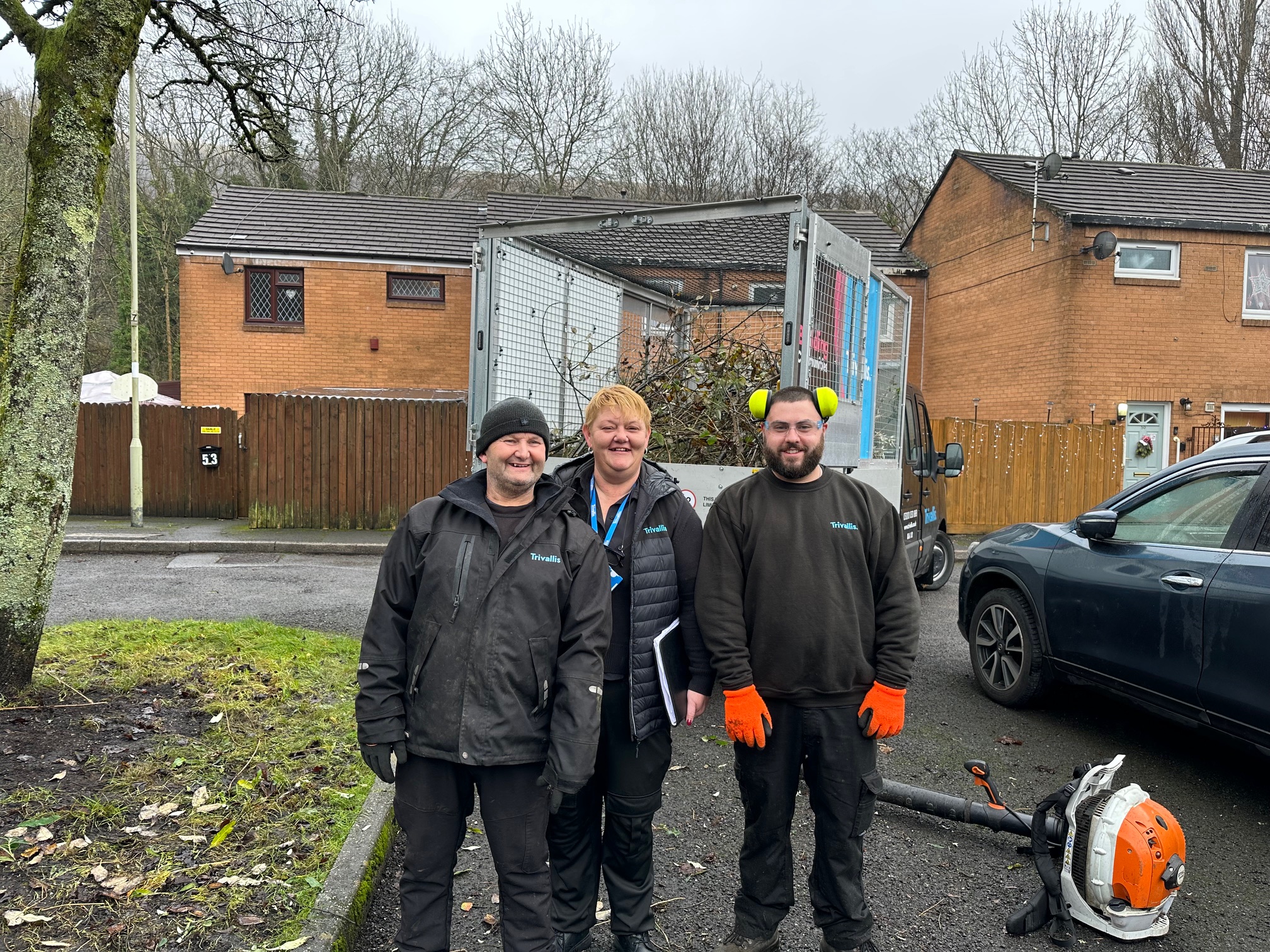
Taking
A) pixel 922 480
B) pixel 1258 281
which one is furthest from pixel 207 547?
pixel 1258 281

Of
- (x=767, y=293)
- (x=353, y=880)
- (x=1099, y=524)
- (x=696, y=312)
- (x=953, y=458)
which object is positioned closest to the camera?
(x=353, y=880)

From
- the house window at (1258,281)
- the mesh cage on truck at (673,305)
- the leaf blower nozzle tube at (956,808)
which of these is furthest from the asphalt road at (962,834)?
the house window at (1258,281)

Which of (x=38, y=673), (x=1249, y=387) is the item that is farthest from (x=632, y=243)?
(x=1249, y=387)

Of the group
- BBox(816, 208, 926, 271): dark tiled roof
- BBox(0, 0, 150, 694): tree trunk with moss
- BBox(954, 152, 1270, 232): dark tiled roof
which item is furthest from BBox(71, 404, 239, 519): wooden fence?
BBox(954, 152, 1270, 232): dark tiled roof

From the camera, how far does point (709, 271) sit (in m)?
6.73

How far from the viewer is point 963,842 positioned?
3906 millimetres

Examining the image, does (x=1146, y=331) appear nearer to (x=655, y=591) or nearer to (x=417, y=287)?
(x=417, y=287)

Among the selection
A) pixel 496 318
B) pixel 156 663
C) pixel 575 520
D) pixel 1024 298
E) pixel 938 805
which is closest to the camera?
pixel 575 520

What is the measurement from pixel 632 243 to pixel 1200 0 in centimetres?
2925

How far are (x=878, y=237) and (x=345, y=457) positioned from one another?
13.9 m

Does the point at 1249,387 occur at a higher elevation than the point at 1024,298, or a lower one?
lower

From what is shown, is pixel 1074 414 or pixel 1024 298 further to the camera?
pixel 1024 298

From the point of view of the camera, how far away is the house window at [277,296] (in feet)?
63.1

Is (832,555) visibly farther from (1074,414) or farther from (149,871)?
(1074,414)
